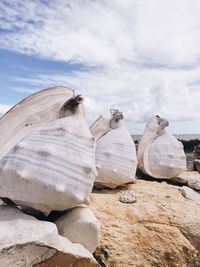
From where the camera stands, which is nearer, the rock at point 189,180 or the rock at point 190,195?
the rock at point 190,195

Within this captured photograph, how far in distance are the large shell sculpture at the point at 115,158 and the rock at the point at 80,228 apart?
156 centimetres

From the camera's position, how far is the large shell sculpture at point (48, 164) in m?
3.46

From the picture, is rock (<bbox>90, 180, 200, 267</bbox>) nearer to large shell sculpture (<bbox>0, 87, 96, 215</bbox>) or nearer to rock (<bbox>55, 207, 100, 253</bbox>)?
rock (<bbox>55, 207, 100, 253</bbox>)

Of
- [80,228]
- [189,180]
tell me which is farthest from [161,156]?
[80,228]

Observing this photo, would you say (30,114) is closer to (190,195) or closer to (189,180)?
(190,195)

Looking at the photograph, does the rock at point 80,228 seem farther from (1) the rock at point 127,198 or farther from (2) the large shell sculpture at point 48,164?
(1) the rock at point 127,198

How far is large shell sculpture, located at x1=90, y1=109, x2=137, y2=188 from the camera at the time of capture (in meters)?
5.24

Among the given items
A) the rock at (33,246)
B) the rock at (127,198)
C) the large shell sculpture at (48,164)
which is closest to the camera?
the rock at (33,246)

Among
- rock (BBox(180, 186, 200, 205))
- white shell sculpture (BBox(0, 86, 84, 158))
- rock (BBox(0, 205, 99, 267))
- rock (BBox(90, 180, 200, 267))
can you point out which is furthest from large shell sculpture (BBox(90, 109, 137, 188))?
rock (BBox(0, 205, 99, 267))

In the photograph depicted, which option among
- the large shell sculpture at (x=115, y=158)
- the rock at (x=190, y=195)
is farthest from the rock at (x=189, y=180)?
the large shell sculpture at (x=115, y=158)

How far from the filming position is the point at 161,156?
658 centimetres

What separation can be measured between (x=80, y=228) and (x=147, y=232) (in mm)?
977

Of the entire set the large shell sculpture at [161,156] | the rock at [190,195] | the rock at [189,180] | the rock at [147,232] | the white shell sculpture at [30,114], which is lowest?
the rock at [147,232]

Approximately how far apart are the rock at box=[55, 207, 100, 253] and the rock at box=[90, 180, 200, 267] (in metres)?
0.34
